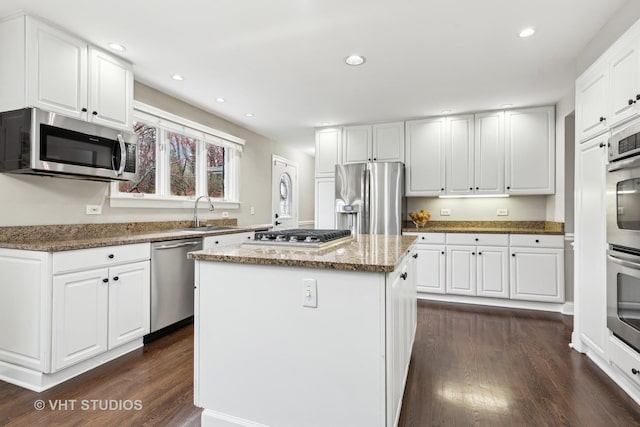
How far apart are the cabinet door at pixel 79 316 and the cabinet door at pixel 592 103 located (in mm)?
3619

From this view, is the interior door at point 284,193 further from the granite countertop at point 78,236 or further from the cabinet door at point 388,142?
the granite countertop at point 78,236

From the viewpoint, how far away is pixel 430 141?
445cm

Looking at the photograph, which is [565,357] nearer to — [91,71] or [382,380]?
[382,380]

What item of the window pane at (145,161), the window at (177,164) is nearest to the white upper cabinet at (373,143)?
the window at (177,164)

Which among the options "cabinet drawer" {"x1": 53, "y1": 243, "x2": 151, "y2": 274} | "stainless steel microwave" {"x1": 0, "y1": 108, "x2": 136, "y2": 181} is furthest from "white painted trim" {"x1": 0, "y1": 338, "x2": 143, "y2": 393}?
"stainless steel microwave" {"x1": 0, "y1": 108, "x2": 136, "y2": 181}

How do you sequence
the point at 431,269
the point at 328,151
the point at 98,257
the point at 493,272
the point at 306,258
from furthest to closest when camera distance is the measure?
the point at 328,151
the point at 431,269
the point at 493,272
the point at 98,257
the point at 306,258

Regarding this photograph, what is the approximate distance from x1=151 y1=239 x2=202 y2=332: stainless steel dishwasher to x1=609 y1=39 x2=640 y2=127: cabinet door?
341 cm

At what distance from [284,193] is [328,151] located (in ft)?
5.62

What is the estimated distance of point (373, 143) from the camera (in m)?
4.73

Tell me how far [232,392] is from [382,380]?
775 mm

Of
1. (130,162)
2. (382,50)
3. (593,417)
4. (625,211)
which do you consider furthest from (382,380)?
(130,162)

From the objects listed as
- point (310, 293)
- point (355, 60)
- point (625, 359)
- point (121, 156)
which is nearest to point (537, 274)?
point (625, 359)

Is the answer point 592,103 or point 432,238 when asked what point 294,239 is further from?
point 432,238

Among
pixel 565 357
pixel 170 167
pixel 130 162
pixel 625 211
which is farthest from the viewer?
pixel 170 167
